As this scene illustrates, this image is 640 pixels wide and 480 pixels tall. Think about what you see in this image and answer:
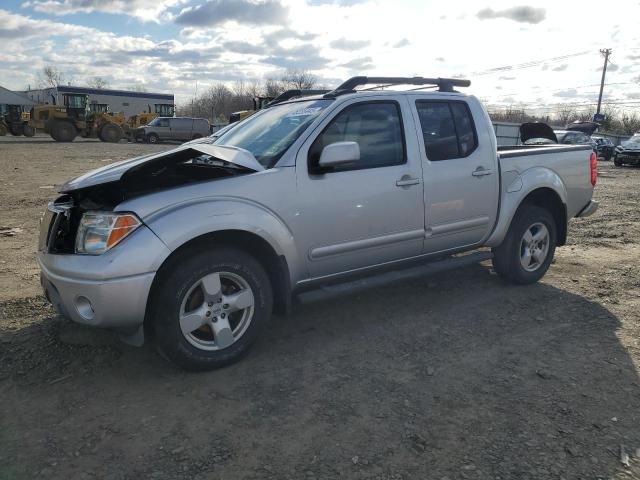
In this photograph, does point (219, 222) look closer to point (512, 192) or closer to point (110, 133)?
point (512, 192)

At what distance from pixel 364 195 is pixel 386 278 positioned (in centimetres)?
73

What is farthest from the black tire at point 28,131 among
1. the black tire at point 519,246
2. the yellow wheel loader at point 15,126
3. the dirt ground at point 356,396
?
the black tire at point 519,246

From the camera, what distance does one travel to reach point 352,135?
4.03 meters

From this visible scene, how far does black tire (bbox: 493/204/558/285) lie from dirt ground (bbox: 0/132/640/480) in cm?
27

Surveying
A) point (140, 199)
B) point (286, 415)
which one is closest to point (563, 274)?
point (286, 415)

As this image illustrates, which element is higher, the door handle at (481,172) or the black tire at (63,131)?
the black tire at (63,131)

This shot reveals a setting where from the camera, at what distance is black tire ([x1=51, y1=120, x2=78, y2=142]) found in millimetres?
33656

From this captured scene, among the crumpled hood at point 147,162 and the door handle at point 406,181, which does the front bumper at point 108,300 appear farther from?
the door handle at point 406,181

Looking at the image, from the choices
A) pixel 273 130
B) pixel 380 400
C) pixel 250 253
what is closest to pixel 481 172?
pixel 273 130

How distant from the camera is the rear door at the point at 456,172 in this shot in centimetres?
439

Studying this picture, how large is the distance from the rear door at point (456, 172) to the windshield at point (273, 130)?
3.17ft

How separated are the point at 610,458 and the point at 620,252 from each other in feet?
16.1

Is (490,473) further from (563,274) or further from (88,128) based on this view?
(88,128)

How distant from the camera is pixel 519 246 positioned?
5.12m
